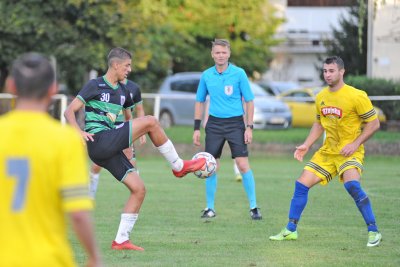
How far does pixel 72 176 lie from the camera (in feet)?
14.6

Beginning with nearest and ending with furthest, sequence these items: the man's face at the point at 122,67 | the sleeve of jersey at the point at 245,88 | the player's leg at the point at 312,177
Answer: the man's face at the point at 122,67, the player's leg at the point at 312,177, the sleeve of jersey at the point at 245,88

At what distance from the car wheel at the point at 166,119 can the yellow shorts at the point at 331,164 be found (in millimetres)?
19433

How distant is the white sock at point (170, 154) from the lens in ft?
30.5

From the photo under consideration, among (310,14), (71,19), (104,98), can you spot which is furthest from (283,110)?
(310,14)

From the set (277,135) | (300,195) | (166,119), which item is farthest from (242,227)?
(166,119)

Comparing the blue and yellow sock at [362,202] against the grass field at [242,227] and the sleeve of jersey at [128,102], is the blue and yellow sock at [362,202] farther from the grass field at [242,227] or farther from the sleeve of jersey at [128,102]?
the sleeve of jersey at [128,102]

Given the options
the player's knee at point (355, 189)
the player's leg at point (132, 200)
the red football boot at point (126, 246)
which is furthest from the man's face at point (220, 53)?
the red football boot at point (126, 246)

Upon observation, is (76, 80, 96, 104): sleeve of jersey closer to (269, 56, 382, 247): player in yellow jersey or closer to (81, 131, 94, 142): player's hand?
(81, 131, 94, 142): player's hand

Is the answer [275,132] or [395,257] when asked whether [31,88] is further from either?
[275,132]

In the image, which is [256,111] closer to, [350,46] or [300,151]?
[350,46]

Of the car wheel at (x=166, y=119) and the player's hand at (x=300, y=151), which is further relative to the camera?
the car wheel at (x=166, y=119)

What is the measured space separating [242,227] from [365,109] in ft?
7.77

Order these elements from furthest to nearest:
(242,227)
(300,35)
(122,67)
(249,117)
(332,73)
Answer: (300,35)
(249,117)
(242,227)
(332,73)
(122,67)

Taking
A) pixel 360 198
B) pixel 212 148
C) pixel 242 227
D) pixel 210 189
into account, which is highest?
pixel 360 198
